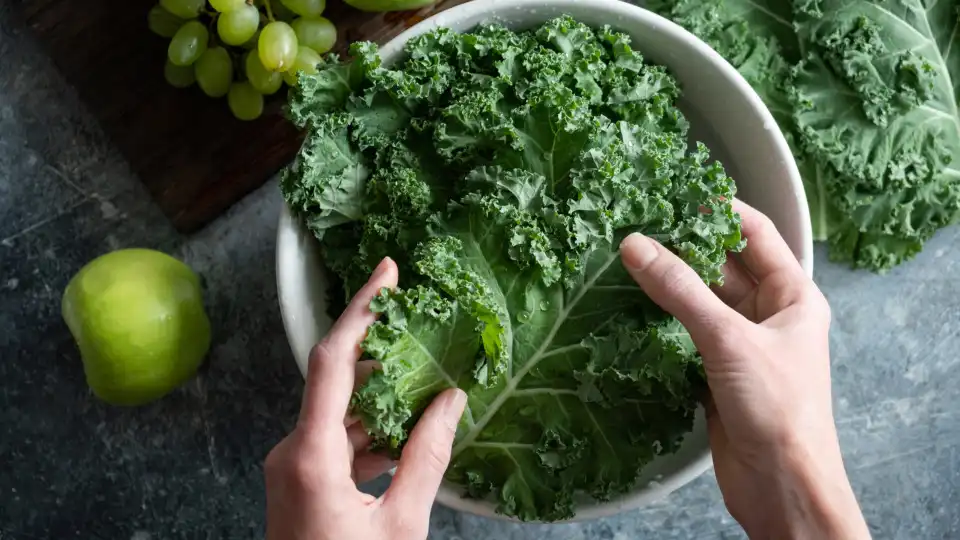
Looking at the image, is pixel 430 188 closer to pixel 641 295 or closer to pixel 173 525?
pixel 641 295

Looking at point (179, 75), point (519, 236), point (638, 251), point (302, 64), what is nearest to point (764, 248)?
point (638, 251)

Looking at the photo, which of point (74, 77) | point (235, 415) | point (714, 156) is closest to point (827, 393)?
point (714, 156)

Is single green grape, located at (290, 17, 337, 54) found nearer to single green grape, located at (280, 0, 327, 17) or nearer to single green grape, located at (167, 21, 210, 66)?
single green grape, located at (280, 0, 327, 17)

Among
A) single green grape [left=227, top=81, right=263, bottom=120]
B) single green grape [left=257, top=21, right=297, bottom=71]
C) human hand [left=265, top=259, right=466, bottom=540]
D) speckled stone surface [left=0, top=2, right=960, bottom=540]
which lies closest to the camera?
human hand [left=265, top=259, right=466, bottom=540]

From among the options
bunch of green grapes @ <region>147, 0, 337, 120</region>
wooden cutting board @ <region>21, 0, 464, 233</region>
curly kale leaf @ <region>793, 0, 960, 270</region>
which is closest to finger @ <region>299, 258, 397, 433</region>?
bunch of green grapes @ <region>147, 0, 337, 120</region>

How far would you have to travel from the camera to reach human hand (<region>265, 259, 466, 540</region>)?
0.78 meters

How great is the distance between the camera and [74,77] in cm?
123

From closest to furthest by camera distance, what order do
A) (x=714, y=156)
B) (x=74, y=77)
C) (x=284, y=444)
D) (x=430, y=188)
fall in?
(x=284, y=444)
(x=430, y=188)
(x=714, y=156)
(x=74, y=77)

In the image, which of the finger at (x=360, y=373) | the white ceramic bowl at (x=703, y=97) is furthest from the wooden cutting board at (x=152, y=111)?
the finger at (x=360, y=373)

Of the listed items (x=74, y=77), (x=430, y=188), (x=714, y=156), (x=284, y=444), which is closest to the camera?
(x=284, y=444)

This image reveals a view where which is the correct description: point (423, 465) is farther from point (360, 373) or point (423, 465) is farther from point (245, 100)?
point (245, 100)

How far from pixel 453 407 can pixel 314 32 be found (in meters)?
0.55

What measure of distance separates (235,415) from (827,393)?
0.83 meters

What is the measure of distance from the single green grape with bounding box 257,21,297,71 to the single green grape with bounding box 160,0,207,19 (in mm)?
112
